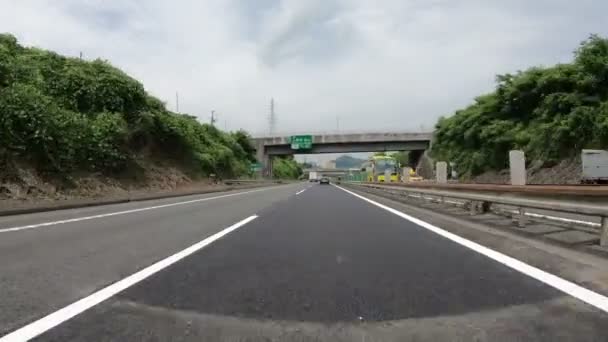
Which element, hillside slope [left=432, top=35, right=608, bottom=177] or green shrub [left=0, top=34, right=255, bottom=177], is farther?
hillside slope [left=432, top=35, right=608, bottom=177]

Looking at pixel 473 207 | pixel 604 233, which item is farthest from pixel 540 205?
pixel 473 207

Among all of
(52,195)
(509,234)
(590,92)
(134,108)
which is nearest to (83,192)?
(52,195)

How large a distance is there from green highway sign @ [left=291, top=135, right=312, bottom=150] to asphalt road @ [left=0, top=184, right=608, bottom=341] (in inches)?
2605

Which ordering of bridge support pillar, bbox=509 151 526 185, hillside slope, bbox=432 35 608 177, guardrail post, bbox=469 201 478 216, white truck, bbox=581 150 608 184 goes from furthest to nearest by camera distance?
hillside slope, bbox=432 35 608 177 → white truck, bbox=581 150 608 184 → bridge support pillar, bbox=509 151 526 185 → guardrail post, bbox=469 201 478 216

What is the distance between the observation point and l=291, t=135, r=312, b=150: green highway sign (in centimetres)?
7475

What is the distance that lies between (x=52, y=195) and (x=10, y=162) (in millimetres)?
2246

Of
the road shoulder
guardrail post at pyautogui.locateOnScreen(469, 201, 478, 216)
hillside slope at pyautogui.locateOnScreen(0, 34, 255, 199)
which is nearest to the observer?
the road shoulder

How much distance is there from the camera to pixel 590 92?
128 ft

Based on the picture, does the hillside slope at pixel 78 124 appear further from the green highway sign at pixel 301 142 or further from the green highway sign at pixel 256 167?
the green highway sign at pixel 301 142

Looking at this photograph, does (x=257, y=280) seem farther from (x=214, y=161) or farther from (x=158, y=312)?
(x=214, y=161)

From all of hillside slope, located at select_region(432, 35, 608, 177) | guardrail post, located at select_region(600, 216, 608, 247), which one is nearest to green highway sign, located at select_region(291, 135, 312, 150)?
hillside slope, located at select_region(432, 35, 608, 177)

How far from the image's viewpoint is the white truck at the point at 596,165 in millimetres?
29375

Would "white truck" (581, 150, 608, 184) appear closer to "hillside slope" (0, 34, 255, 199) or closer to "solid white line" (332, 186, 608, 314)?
"solid white line" (332, 186, 608, 314)

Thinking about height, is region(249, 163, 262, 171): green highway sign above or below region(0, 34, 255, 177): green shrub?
below
